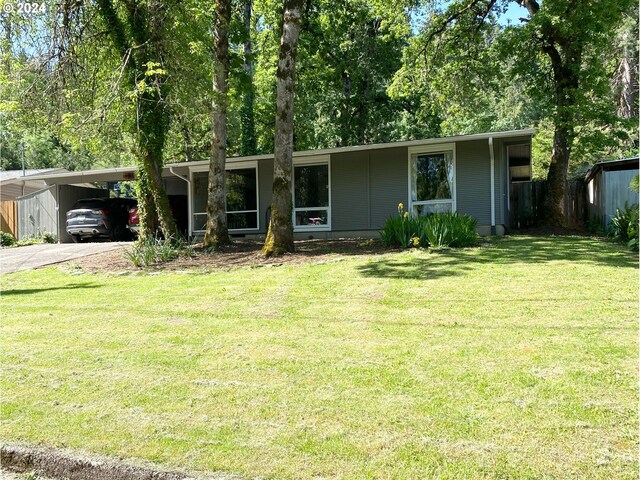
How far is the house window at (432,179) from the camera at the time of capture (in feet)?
46.5

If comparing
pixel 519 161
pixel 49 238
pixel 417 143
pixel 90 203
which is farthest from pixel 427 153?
pixel 49 238

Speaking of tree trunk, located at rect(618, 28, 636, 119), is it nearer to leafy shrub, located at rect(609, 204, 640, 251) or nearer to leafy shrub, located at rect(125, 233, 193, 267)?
leafy shrub, located at rect(609, 204, 640, 251)

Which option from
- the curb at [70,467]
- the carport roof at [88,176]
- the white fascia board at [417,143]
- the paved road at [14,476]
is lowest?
the paved road at [14,476]

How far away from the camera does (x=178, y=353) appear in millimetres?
4504

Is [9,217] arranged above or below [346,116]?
below

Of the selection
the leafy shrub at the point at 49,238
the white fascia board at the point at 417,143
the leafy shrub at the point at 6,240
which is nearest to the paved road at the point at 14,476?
the white fascia board at the point at 417,143

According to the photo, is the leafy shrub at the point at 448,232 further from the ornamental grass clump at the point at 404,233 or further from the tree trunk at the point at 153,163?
the tree trunk at the point at 153,163

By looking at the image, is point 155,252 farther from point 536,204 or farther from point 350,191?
point 536,204

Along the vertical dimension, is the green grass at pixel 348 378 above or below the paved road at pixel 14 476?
above

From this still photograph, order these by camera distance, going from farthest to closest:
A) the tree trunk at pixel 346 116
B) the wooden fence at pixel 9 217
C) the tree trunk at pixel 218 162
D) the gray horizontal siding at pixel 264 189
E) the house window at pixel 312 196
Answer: the tree trunk at pixel 346 116 → the wooden fence at pixel 9 217 → the gray horizontal siding at pixel 264 189 → the house window at pixel 312 196 → the tree trunk at pixel 218 162

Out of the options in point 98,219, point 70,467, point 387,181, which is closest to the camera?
point 70,467

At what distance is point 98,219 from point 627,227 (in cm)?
1588

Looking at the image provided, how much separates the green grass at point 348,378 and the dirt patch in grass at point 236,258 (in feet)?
9.17

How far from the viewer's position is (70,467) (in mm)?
2932
